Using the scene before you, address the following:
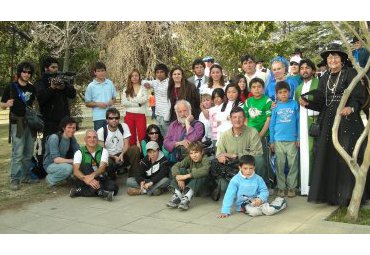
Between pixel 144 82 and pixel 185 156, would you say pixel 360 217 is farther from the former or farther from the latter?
pixel 144 82

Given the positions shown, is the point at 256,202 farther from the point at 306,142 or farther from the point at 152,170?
the point at 152,170

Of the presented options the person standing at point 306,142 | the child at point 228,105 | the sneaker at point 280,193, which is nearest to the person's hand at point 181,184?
the child at point 228,105

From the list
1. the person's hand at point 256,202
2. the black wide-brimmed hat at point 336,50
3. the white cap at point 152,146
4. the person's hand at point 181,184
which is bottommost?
the person's hand at point 256,202

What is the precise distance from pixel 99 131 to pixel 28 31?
8866 mm

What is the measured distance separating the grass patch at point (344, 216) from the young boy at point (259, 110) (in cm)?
124

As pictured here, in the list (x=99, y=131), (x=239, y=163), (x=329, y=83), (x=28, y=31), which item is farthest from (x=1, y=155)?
(x=329, y=83)

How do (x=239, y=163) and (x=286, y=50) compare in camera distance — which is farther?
(x=286, y=50)

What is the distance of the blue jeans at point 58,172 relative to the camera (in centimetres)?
642

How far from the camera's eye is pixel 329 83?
532cm

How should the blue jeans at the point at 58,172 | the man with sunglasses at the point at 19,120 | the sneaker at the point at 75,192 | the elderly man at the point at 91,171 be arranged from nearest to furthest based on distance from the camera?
the elderly man at the point at 91,171, the sneaker at the point at 75,192, the blue jeans at the point at 58,172, the man with sunglasses at the point at 19,120

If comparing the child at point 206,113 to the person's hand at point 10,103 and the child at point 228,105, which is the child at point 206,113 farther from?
the person's hand at point 10,103

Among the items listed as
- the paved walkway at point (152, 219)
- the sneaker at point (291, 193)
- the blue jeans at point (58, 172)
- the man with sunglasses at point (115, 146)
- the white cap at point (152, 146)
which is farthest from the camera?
the man with sunglasses at point (115, 146)

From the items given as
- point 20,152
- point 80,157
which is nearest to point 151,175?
point 80,157

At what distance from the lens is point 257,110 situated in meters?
6.17
